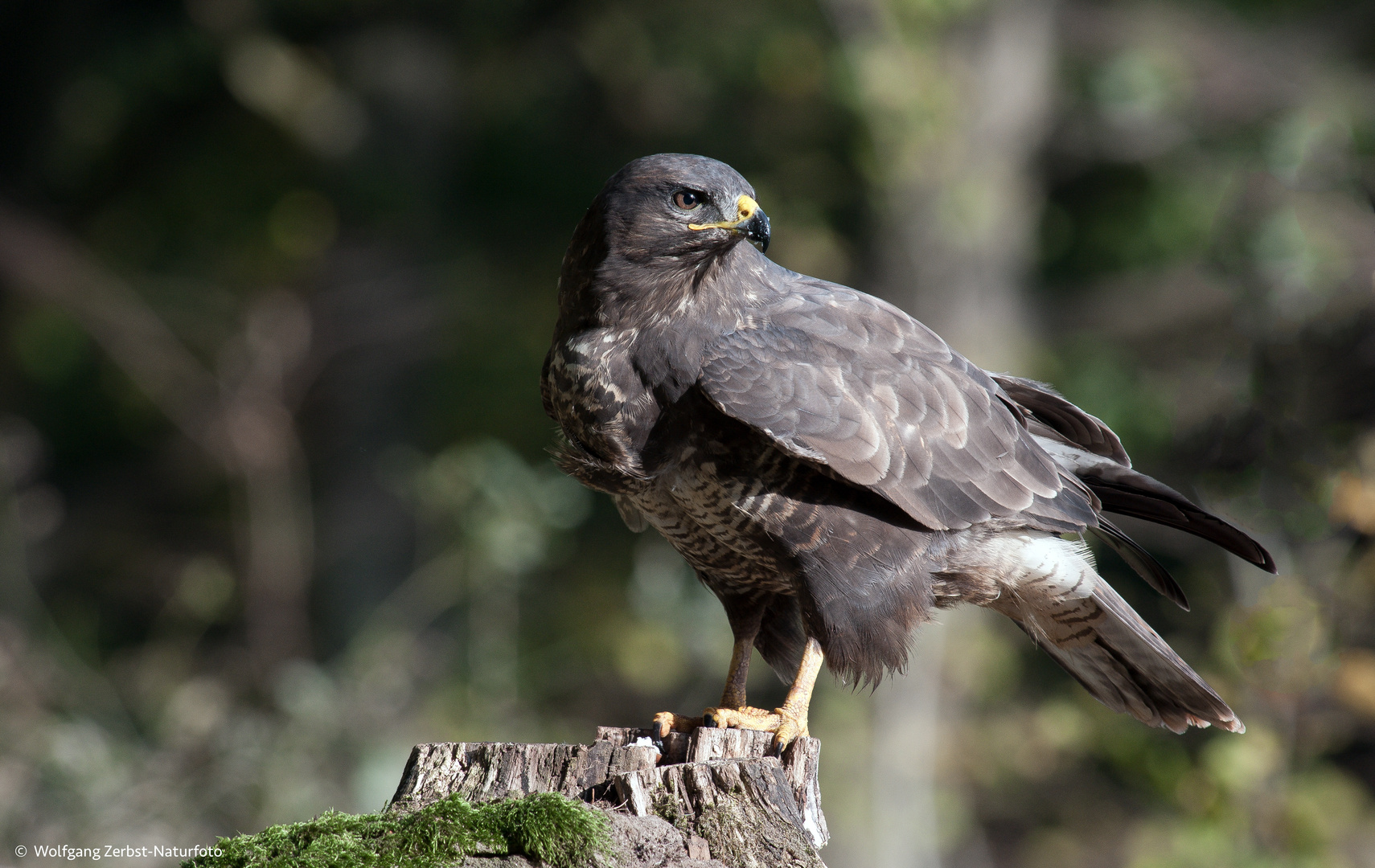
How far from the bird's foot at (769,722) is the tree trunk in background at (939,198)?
343cm

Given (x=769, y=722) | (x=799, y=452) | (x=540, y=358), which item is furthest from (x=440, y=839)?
(x=540, y=358)

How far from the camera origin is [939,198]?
21.8 feet

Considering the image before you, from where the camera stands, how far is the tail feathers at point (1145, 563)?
3281mm

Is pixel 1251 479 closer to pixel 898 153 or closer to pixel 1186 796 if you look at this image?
pixel 1186 796

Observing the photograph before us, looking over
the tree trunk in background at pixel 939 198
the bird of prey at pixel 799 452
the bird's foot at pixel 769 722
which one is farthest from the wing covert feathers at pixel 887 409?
the tree trunk in background at pixel 939 198

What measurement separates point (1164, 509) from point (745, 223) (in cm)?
141

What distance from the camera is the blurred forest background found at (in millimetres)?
4297

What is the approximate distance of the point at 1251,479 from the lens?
3648 millimetres

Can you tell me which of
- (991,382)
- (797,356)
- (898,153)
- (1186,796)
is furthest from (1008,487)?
Result: (898,153)

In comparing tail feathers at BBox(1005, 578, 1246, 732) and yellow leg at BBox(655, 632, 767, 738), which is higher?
yellow leg at BBox(655, 632, 767, 738)

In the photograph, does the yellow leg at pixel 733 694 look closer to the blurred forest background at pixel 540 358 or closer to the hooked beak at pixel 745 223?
the hooked beak at pixel 745 223

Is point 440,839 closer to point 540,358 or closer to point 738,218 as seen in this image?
point 738,218

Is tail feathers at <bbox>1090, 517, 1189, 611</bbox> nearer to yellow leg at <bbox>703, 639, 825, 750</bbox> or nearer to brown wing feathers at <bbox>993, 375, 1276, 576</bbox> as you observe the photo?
brown wing feathers at <bbox>993, 375, 1276, 576</bbox>

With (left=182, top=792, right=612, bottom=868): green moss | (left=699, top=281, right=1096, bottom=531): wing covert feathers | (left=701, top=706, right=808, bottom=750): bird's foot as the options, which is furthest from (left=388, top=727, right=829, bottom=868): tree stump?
(left=699, top=281, right=1096, bottom=531): wing covert feathers
